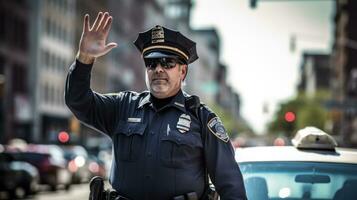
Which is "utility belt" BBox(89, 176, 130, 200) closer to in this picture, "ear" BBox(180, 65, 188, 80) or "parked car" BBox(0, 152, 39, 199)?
"ear" BBox(180, 65, 188, 80)

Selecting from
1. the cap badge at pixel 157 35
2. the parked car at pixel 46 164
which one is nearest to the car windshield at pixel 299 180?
the cap badge at pixel 157 35

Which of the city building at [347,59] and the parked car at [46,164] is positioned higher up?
the city building at [347,59]

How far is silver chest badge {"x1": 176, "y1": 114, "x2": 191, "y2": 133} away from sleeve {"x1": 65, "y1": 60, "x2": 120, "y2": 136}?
1.38 feet

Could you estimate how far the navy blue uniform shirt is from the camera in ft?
14.2

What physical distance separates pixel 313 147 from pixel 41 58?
5759 cm

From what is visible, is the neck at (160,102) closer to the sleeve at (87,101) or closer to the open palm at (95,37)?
the sleeve at (87,101)

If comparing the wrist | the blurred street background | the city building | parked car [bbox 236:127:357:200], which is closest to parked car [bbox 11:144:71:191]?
the blurred street background

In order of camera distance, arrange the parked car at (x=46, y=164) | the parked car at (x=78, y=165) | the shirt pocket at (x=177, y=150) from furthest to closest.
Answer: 1. the parked car at (x=78, y=165)
2. the parked car at (x=46, y=164)
3. the shirt pocket at (x=177, y=150)

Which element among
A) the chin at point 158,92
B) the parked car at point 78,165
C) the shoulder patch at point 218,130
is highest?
the chin at point 158,92

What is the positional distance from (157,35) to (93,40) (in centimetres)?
34

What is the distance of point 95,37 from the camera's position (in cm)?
451

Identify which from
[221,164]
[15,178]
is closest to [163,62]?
[221,164]

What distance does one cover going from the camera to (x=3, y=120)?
5397 centimetres

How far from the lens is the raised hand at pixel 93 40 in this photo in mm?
4461
